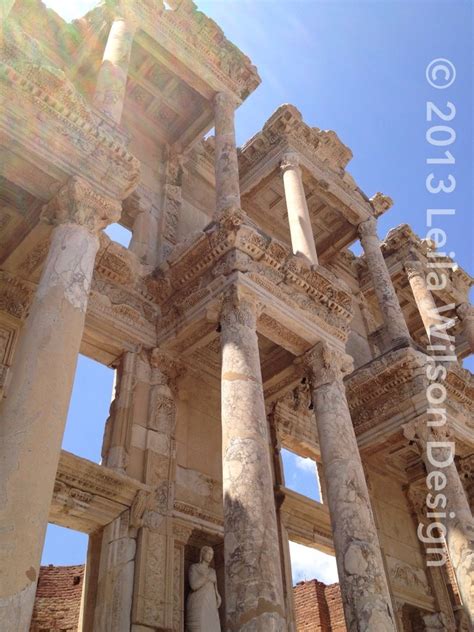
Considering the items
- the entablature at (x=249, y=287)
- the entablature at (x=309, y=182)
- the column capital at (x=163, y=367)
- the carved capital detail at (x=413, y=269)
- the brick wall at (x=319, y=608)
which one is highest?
the entablature at (x=309, y=182)

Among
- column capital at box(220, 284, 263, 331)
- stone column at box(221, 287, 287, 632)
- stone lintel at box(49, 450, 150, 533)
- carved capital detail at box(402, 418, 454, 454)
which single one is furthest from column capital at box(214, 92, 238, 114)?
stone lintel at box(49, 450, 150, 533)

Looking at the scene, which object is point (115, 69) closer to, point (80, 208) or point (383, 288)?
point (80, 208)

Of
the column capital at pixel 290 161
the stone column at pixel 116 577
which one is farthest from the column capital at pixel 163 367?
the column capital at pixel 290 161

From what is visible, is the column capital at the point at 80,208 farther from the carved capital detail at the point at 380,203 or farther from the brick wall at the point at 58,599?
the carved capital detail at the point at 380,203

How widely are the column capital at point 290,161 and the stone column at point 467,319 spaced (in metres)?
7.93

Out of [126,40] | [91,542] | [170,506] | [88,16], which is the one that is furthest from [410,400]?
[88,16]

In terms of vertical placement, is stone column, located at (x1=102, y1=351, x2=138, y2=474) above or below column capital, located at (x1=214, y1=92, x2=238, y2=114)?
below

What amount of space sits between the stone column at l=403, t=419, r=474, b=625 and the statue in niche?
485 centimetres

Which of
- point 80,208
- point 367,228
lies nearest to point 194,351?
point 80,208

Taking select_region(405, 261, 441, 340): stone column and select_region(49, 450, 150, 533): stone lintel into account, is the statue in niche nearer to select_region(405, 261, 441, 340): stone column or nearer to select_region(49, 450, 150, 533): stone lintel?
select_region(49, 450, 150, 533): stone lintel

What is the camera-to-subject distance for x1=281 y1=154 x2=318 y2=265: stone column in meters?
14.5

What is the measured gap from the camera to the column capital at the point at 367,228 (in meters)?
19.4

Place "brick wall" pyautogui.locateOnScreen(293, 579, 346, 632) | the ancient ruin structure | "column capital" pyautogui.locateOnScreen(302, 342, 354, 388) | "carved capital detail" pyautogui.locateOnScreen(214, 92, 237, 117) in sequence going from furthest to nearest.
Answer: "brick wall" pyautogui.locateOnScreen(293, 579, 346, 632)
"carved capital detail" pyautogui.locateOnScreen(214, 92, 237, 117)
"column capital" pyautogui.locateOnScreen(302, 342, 354, 388)
the ancient ruin structure

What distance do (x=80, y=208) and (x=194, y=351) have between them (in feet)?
16.8
